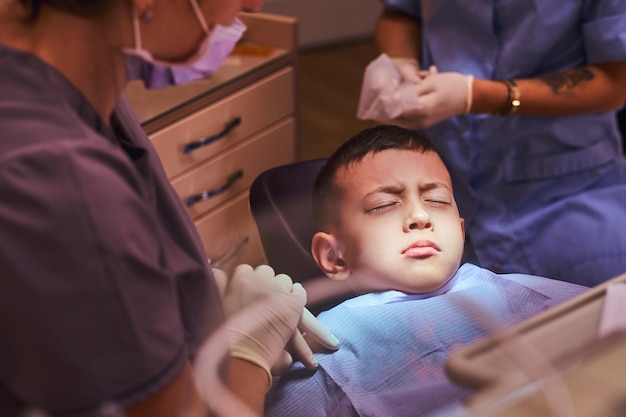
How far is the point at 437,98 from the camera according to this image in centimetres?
143

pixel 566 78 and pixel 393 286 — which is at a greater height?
pixel 566 78

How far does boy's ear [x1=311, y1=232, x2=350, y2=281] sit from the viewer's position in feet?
3.71

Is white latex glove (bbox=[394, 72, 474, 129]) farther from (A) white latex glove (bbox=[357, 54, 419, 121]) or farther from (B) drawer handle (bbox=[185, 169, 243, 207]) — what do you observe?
(B) drawer handle (bbox=[185, 169, 243, 207])

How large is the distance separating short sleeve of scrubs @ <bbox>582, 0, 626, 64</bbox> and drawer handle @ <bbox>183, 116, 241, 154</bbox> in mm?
697

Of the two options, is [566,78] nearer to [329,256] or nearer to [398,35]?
[398,35]

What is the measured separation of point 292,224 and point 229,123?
1.77ft

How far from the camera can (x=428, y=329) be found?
1.05m

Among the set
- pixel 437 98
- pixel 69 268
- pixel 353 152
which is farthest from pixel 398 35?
pixel 69 268

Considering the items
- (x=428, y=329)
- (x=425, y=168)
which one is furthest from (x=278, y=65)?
(x=428, y=329)

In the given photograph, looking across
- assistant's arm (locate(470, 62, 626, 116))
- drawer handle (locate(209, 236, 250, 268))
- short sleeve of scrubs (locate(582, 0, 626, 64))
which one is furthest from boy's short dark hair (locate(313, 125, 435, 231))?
short sleeve of scrubs (locate(582, 0, 626, 64))

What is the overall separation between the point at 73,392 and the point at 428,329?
0.48m

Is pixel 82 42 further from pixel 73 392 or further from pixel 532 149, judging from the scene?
pixel 532 149

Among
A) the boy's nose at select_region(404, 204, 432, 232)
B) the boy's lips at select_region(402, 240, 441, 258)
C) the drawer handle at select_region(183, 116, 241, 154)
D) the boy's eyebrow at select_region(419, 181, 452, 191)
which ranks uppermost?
the boy's eyebrow at select_region(419, 181, 452, 191)

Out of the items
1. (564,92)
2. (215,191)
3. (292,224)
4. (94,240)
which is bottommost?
(215,191)
